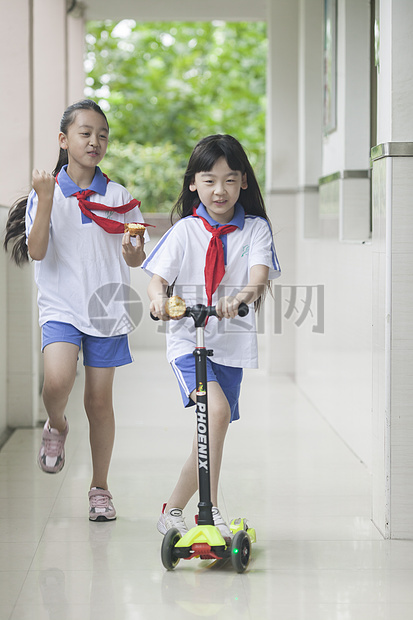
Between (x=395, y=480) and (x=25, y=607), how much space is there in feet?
4.22

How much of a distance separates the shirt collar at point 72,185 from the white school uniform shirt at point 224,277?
351 mm

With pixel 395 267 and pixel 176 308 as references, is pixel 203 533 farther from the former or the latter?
pixel 395 267

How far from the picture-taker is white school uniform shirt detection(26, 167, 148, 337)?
2953mm

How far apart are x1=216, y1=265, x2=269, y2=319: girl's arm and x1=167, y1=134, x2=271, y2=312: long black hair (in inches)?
5.4

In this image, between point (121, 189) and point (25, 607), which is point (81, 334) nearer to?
point (121, 189)

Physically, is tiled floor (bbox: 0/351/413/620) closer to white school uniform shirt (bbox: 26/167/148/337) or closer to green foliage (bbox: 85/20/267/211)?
white school uniform shirt (bbox: 26/167/148/337)

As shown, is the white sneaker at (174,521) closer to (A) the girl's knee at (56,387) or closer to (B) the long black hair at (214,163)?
(A) the girl's knee at (56,387)

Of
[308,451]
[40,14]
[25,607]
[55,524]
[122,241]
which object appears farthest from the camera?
[40,14]

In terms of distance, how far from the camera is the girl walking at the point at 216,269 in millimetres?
2688

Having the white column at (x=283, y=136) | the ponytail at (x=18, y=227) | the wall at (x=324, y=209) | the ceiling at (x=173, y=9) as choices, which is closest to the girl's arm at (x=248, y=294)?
the ponytail at (x=18, y=227)

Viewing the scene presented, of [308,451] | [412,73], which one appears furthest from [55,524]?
[412,73]

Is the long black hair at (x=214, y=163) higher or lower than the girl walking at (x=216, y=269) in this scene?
higher

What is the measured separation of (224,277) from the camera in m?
2.76

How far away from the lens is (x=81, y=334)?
3.00 meters
